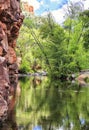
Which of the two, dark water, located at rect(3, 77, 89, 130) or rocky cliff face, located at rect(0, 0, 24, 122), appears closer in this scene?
dark water, located at rect(3, 77, 89, 130)

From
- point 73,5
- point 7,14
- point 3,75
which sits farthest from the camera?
point 73,5

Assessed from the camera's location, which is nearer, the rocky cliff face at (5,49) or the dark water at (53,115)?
the dark water at (53,115)

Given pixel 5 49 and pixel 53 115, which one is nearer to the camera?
pixel 53 115

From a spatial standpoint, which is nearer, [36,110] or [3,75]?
[3,75]

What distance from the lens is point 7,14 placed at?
91.6 ft

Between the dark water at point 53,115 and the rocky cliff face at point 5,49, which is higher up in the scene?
the rocky cliff face at point 5,49

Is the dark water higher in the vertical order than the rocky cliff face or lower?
lower

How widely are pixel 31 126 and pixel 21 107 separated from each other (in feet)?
21.3

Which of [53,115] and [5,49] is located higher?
[5,49]

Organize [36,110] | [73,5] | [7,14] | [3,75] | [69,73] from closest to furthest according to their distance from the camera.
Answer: [3,75]
[36,110]
[7,14]
[69,73]
[73,5]

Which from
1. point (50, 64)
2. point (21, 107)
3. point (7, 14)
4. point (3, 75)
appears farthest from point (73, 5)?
point (3, 75)

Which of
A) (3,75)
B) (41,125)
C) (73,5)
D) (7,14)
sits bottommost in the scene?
(41,125)

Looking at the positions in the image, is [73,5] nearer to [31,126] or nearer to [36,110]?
[36,110]

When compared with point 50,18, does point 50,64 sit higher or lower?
lower
